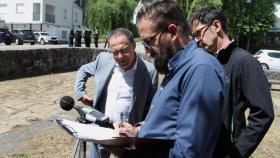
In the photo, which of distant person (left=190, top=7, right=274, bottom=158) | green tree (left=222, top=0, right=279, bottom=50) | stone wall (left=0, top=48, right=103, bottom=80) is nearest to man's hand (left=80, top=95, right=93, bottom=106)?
distant person (left=190, top=7, right=274, bottom=158)

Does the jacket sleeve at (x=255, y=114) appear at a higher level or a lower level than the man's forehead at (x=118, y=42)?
lower

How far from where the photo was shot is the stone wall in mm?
15289

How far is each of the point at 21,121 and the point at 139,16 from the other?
7.19 m

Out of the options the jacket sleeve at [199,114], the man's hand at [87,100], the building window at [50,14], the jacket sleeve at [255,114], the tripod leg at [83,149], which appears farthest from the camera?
the building window at [50,14]

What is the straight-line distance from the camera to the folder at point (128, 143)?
235 cm

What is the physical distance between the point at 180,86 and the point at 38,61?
1530 cm

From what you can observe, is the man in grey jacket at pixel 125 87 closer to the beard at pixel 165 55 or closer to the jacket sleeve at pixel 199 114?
the beard at pixel 165 55

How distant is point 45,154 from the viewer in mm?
6832

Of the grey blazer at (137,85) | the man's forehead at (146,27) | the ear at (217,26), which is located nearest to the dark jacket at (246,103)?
the ear at (217,26)

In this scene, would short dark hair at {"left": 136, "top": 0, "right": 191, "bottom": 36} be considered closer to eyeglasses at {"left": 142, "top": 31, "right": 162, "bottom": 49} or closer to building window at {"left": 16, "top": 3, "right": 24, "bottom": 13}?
eyeglasses at {"left": 142, "top": 31, "right": 162, "bottom": 49}

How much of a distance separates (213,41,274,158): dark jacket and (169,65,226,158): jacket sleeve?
2.14ft

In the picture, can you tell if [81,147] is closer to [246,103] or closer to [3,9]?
[246,103]

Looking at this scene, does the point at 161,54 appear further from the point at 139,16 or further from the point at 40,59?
the point at 40,59

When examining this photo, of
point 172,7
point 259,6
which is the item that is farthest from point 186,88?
point 259,6
